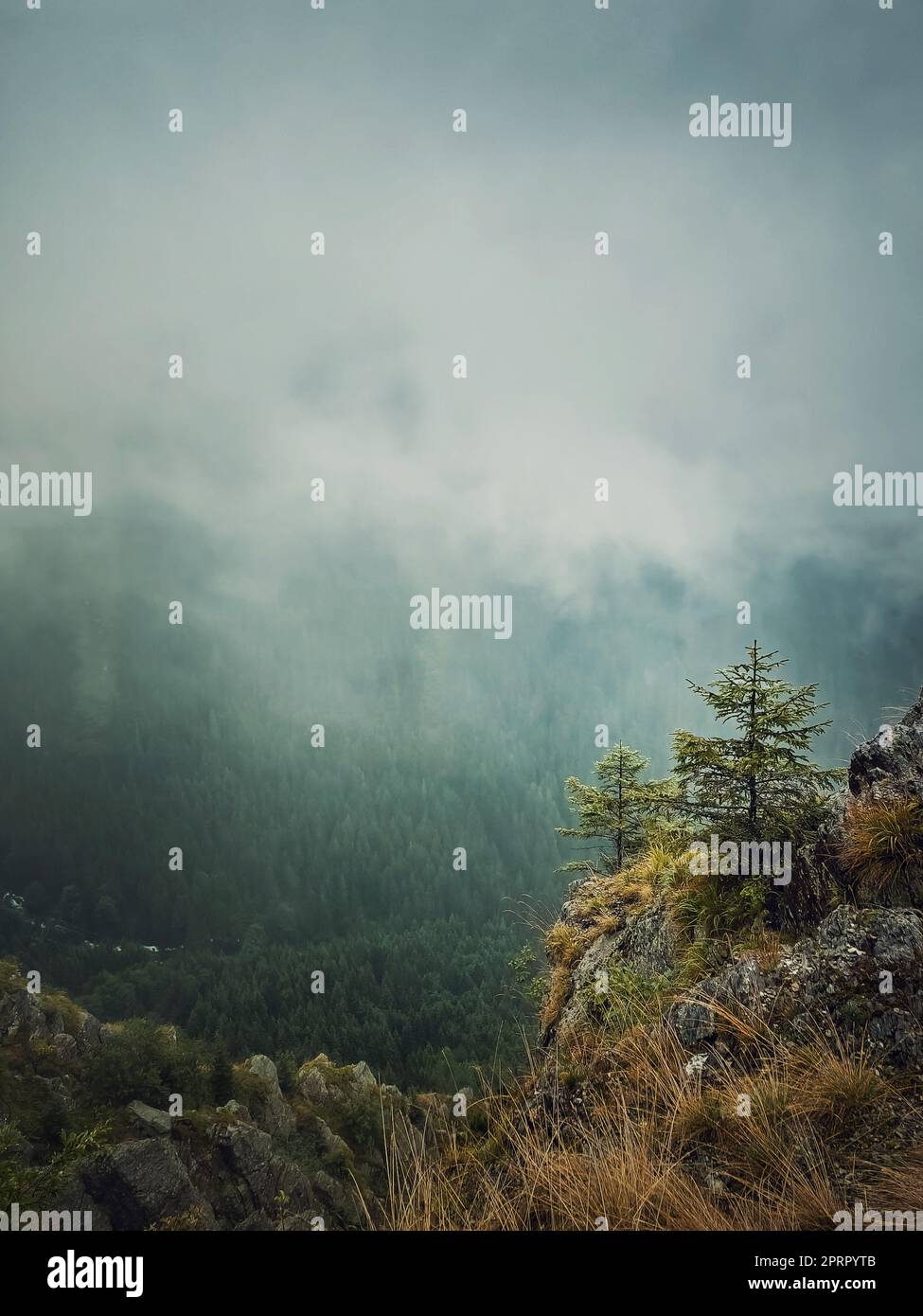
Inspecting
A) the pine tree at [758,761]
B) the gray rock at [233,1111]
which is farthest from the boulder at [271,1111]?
the pine tree at [758,761]

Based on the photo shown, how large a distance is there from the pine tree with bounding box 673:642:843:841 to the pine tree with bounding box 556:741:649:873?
6.97 meters

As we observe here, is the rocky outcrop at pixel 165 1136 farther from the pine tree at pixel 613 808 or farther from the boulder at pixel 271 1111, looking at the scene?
the pine tree at pixel 613 808

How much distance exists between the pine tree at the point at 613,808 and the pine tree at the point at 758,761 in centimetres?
697

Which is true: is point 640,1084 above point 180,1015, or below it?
above

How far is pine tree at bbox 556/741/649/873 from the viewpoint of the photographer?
14258 mm

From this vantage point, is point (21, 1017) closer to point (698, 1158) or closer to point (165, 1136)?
point (165, 1136)

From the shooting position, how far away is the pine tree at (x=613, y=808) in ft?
46.8

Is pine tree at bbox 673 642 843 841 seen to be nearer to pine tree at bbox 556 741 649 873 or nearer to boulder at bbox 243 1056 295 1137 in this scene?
pine tree at bbox 556 741 649 873

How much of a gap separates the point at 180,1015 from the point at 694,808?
189355 mm

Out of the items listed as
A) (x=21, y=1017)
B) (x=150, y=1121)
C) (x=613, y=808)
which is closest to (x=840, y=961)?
(x=613, y=808)

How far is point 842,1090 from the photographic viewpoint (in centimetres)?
331

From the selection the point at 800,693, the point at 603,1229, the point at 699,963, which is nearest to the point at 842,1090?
the point at 603,1229

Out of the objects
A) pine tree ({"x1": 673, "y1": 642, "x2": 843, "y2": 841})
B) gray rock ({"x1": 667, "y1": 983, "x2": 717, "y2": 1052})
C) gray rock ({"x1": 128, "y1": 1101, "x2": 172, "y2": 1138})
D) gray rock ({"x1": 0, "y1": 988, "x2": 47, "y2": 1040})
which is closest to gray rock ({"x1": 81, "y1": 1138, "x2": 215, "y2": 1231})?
gray rock ({"x1": 128, "y1": 1101, "x2": 172, "y2": 1138})
